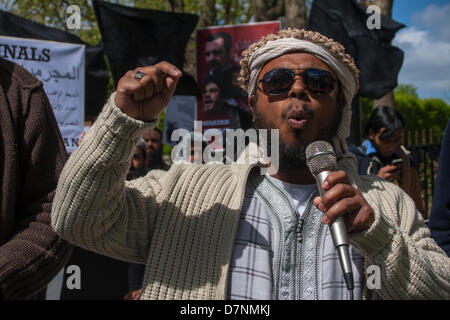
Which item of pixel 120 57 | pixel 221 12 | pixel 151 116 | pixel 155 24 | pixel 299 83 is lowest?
pixel 151 116

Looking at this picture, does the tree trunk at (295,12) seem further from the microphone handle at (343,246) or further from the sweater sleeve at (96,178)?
the microphone handle at (343,246)

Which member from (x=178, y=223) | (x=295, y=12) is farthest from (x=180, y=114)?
(x=178, y=223)

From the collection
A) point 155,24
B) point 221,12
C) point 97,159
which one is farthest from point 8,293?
point 221,12

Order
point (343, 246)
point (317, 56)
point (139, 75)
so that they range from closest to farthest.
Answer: point (343, 246)
point (139, 75)
point (317, 56)

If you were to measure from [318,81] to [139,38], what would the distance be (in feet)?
12.2

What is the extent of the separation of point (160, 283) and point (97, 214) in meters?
0.37

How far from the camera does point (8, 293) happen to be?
1565 millimetres

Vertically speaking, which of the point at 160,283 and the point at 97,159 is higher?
the point at 97,159

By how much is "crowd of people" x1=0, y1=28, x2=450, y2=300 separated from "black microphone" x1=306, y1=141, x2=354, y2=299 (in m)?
0.04

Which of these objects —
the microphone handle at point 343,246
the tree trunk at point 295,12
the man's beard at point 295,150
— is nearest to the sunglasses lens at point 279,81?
the man's beard at point 295,150

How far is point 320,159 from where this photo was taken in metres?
1.71

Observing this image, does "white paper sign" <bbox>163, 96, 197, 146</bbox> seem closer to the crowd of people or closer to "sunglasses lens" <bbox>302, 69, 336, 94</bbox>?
the crowd of people

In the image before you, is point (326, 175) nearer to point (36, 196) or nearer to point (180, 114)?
point (36, 196)
